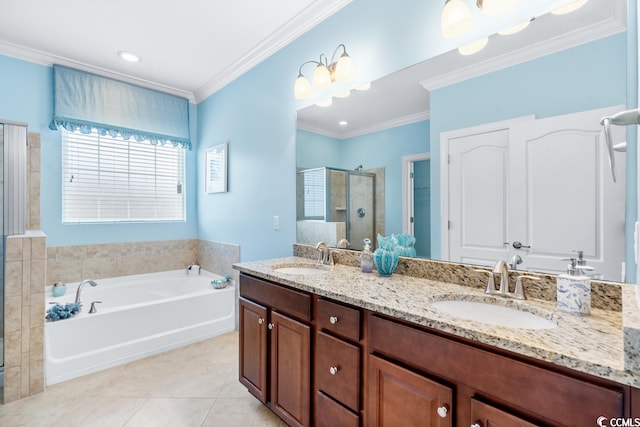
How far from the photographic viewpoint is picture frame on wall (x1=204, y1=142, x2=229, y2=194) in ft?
10.4

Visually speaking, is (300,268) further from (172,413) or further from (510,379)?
(510,379)

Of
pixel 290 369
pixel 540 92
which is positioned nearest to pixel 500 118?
pixel 540 92

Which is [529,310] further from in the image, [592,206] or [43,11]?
[43,11]

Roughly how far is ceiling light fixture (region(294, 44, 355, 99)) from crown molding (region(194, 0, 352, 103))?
0.86 feet

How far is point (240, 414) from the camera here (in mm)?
1797

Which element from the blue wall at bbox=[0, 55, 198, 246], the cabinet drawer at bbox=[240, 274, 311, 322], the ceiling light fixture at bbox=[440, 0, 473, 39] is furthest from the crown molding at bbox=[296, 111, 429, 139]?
the blue wall at bbox=[0, 55, 198, 246]

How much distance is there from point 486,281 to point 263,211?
1.84m

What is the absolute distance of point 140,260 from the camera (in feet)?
10.9

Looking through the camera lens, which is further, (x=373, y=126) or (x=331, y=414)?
(x=373, y=126)

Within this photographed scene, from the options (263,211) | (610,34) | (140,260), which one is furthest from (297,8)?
(140,260)

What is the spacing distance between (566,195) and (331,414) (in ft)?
4.18

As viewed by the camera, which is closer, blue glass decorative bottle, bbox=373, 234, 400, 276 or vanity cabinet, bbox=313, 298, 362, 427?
vanity cabinet, bbox=313, 298, 362, 427

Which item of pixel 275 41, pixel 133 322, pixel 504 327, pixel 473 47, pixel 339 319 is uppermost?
pixel 275 41

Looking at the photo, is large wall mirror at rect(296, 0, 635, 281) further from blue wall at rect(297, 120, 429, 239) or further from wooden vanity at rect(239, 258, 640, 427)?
wooden vanity at rect(239, 258, 640, 427)
